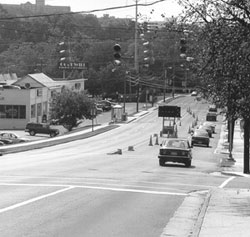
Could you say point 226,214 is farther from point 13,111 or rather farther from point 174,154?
point 13,111

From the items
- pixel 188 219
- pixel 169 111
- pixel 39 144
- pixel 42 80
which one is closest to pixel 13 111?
pixel 42 80

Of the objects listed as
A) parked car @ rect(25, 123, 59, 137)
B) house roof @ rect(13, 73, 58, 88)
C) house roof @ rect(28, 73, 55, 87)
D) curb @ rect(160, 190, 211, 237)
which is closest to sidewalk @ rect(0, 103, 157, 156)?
parked car @ rect(25, 123, 59, 137)

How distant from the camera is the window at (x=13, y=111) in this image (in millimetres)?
83750

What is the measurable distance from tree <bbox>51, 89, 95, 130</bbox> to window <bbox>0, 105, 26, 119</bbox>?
7374 mm

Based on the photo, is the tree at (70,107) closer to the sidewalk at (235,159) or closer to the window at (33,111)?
the window at (33,111)

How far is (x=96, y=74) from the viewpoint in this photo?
485 ft

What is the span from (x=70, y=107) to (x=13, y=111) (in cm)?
1128

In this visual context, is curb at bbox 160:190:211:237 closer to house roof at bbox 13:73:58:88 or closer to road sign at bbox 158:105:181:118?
road sign at bbox 158:105:181:118

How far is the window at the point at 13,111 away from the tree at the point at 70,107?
7.37 meters

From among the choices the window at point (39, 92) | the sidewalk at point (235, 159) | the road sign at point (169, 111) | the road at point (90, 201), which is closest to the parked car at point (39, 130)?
the road sign at point (169, 111)

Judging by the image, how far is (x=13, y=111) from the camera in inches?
3302

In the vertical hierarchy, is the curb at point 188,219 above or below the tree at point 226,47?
below

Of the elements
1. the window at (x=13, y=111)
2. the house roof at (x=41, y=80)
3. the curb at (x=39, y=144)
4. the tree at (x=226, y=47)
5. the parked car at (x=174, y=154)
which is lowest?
the curb at (x=39, y=144)

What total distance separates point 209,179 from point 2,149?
24.1m
